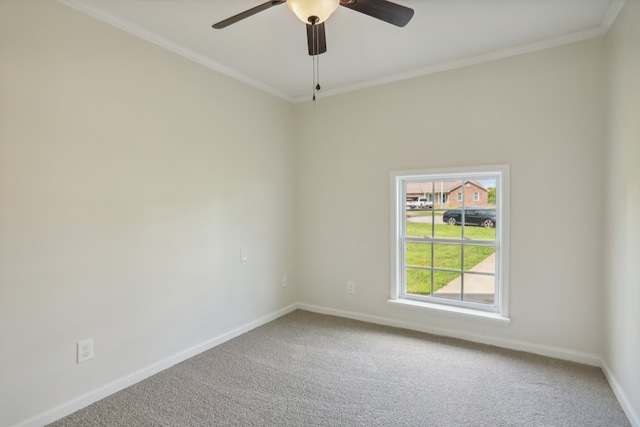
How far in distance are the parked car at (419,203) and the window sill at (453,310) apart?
3.17ft

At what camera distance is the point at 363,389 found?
2.21 metres

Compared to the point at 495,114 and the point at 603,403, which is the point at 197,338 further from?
the point at 495,114

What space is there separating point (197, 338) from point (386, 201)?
2.20m

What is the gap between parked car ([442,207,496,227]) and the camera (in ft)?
9.58

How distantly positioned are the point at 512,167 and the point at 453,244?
864 mm

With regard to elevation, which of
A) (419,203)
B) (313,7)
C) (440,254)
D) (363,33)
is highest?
(363,33)

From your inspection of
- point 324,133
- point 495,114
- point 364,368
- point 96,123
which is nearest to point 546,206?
point 495,114

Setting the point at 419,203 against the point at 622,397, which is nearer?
the point at 622,397

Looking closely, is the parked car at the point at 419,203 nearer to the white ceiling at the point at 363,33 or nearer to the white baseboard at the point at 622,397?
the white ceiling at the point at 363,33

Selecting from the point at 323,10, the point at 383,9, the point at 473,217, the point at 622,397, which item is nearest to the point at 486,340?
the point at 622,397

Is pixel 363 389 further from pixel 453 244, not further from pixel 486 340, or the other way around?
pixel 453 244

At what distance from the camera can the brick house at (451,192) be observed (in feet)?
9.70

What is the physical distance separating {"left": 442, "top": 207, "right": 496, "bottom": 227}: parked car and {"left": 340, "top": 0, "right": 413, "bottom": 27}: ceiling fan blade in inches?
74.8

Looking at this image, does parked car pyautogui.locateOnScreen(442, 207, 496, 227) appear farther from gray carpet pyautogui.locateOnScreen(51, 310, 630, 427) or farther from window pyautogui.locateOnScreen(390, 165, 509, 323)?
gray carpet pyautogui.locateOnScreen(51, 310, 630, 427)
